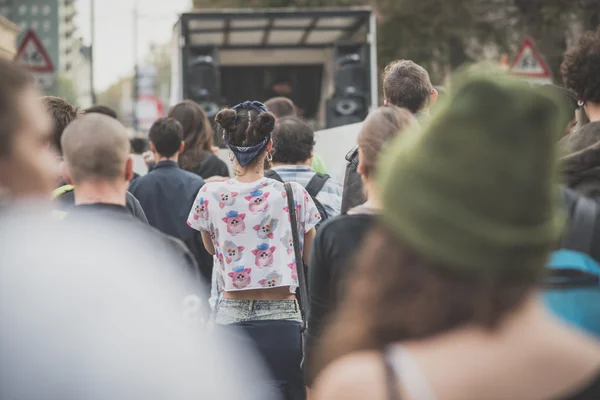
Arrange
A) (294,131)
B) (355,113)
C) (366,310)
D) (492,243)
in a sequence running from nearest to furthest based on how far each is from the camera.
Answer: (492,243)
(366,310)
(294,131)
(355,113)

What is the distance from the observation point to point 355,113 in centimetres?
1585

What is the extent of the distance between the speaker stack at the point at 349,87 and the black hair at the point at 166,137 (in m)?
8.89

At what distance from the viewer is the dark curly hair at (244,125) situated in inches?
197

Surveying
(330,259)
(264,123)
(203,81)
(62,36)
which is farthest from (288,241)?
(62,36)

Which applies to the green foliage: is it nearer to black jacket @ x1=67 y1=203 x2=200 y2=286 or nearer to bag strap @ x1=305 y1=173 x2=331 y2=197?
bag strap @ x1=305 y1=173 x2=331 y2=197

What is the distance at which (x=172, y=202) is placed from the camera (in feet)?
20.8

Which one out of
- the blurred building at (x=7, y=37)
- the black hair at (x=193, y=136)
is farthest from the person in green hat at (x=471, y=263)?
the blurred building at (x=7, y=37)

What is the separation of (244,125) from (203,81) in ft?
38.1

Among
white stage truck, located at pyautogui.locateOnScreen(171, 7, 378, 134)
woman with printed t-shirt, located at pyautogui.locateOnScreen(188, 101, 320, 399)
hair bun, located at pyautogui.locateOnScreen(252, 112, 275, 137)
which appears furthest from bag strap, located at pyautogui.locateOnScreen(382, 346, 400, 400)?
white stage truck, located at pyautogui.locateOnScreen(171, 7, 378, 134)

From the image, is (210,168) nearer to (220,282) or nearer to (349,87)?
(220,282)

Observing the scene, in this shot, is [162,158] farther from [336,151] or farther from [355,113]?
[355,113]

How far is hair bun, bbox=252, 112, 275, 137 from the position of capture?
5031mm

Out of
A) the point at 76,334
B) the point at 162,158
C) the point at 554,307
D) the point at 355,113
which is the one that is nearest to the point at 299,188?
the point at 162,158

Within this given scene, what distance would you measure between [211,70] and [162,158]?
10.1 meters
